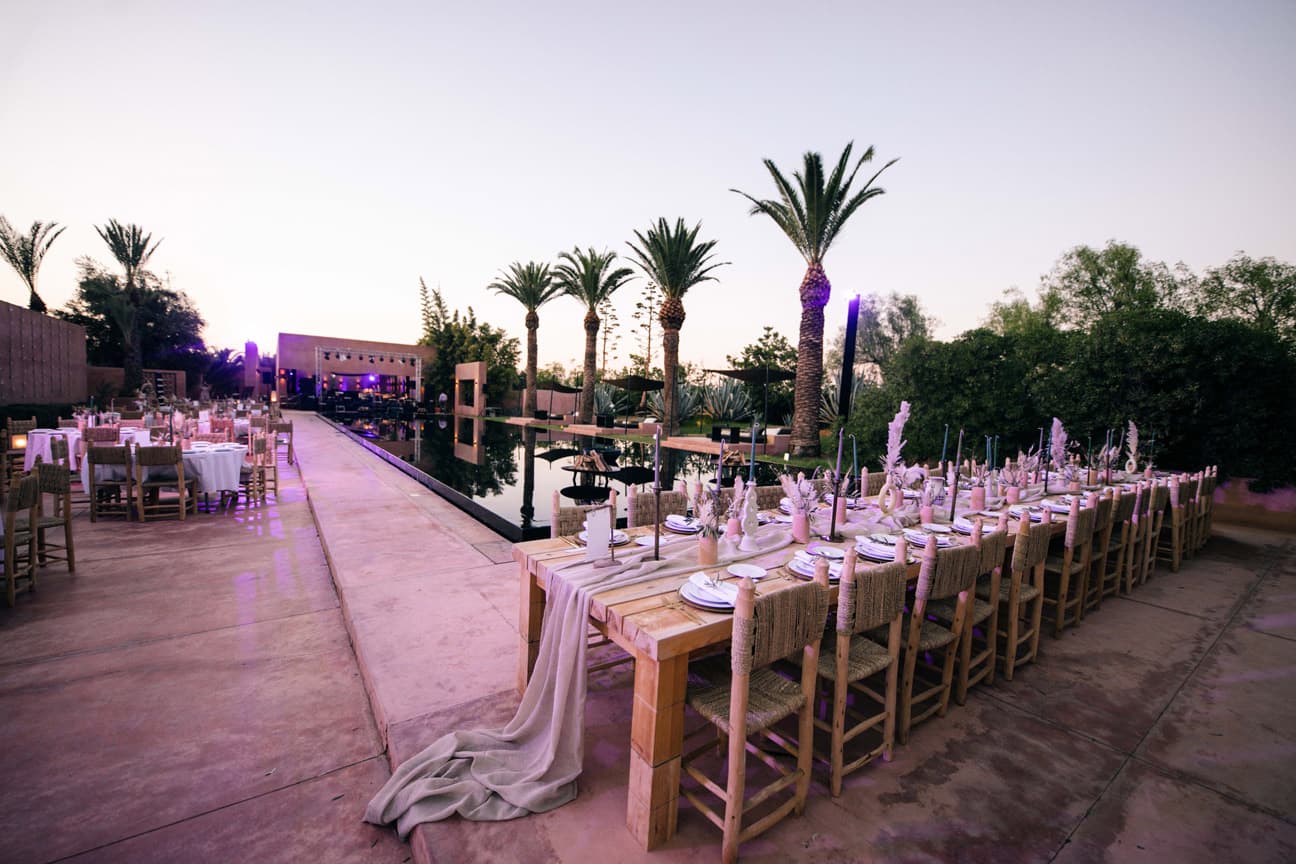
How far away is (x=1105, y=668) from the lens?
2.97 metres

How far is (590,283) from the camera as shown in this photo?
20.6 meters

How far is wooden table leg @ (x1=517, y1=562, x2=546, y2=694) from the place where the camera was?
2223 millimetres

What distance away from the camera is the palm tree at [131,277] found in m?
20.2

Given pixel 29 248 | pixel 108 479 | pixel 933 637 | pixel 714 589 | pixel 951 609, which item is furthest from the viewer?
pixel 29 248

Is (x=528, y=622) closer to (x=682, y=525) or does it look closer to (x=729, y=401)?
(x=682, y=525)

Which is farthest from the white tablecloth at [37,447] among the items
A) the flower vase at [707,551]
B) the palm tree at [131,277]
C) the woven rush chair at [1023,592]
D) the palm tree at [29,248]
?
the palm tree at [131,277]

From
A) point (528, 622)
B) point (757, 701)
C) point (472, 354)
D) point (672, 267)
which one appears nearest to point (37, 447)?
point (528, 622)

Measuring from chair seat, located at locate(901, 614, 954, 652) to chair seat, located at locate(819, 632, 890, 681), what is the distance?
0.24 m

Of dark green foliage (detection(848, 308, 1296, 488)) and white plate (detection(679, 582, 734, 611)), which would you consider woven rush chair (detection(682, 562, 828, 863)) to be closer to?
white plate (detection(679, 582, 734, 611))

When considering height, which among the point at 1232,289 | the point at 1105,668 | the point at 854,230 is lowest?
the point at 1105,668

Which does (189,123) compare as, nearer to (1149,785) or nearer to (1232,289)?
(1149,785)

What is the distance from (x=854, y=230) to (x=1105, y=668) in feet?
35.9

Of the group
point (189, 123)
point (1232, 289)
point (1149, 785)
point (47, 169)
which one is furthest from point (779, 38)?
point (1232, 289)

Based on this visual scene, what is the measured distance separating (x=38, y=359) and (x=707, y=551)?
69.5 ft
